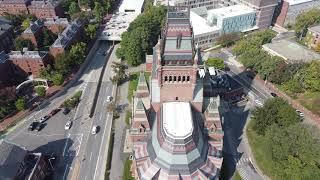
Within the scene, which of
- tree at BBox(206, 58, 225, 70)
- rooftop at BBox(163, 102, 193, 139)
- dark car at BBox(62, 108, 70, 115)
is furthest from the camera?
tree at BBox(206, 58, 225, 70)

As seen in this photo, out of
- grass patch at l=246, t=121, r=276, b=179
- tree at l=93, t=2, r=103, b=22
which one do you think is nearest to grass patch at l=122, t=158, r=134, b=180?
grass patch at l=246, t=121, r=276, b=179

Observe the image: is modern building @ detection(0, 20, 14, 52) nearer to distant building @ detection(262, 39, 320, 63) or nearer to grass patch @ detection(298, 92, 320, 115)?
distant building @ detection(262, 39, 320, 63)

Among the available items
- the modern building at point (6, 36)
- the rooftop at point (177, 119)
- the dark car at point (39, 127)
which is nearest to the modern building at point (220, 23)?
the rooftop at point (177, 119)

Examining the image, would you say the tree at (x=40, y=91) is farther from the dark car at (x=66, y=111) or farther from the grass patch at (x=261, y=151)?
the grass patch at (x=261, y=151)

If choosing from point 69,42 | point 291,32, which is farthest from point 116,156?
point 291,32

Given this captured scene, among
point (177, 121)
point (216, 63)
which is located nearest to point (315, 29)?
point (216, 63)

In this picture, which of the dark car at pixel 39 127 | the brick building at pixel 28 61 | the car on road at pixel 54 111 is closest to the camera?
the dark car at pixel 39 127

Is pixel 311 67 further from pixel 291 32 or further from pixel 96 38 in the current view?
pixel 96 38
